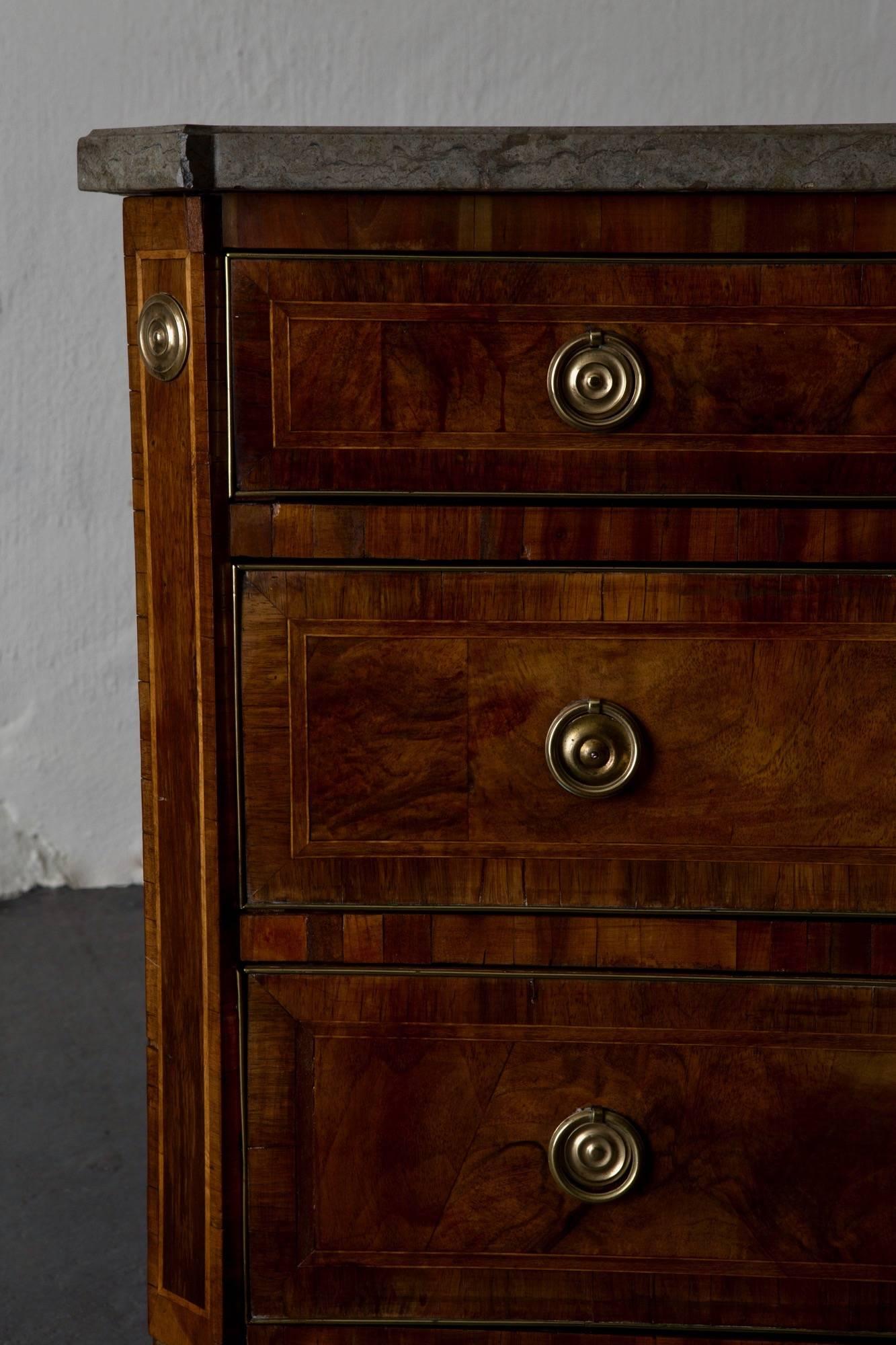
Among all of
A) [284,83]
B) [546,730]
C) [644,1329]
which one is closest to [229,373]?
[546,730]

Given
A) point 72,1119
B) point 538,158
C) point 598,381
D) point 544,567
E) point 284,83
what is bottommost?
point 72,1119

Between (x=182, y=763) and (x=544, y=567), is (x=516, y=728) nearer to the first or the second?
(x=544, y=567)

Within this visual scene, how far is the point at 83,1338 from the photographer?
3.84 feet

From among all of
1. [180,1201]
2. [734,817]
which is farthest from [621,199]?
[180,1201]

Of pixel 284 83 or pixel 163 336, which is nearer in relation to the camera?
pixel 163 336

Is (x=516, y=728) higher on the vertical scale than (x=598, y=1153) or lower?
higher

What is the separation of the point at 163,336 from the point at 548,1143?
0.59m

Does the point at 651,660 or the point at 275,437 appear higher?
the point at 275,437

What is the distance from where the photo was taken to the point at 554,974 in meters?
0.92

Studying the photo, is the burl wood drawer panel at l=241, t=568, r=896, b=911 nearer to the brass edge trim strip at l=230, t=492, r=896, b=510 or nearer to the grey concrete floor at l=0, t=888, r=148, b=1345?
the brass edge trim strip at l=230, t=492, r=896, b=510

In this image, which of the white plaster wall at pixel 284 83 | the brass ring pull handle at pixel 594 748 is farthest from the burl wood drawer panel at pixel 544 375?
the white plaster wall at pixel 284 83

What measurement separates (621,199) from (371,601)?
0.95 feet

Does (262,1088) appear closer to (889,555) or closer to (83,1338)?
(83,1338)

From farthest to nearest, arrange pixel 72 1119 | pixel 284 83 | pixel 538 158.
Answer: pixel 284 83 → pixel 72 1119 → pixel 538 158
